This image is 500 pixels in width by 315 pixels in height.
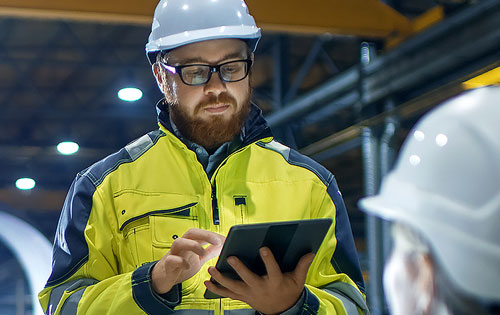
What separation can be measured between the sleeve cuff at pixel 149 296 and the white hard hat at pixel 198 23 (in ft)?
2.41

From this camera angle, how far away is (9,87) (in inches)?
571

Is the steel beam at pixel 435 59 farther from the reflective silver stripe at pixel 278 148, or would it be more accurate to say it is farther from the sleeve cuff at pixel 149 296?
the sleeve cuff at pixel 149 296

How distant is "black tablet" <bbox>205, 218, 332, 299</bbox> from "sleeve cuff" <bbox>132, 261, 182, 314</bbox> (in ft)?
0.84

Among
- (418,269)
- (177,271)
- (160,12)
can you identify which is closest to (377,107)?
(160,12)

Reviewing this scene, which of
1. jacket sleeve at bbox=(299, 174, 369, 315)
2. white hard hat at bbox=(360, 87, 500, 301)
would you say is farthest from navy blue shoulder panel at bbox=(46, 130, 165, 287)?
white hard hat at bbox=(360, 87, 500, 301)

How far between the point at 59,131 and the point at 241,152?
14125mm

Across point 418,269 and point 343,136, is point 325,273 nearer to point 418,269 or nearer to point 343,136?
point 418,269

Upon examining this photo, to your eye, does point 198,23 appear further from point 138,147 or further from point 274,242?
point 274,242

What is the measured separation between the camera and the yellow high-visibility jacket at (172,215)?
6.89ft

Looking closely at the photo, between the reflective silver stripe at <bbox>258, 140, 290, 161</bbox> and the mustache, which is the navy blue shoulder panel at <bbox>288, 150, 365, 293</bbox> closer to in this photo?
the reflective silver stripe at <bbox>258, 140, 290, 161</bbox>

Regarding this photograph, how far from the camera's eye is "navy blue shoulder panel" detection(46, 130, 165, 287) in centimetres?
213

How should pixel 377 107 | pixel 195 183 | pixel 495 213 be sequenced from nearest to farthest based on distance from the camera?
1. pixel 495 213
2. pixel 195 183
3. pixel 377 107

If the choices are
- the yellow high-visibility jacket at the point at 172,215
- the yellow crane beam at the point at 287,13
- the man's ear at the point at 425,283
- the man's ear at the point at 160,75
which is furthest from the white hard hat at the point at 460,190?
the yellow crane beam at the point at 287,13

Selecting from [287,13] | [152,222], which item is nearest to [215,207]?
[152,222]
